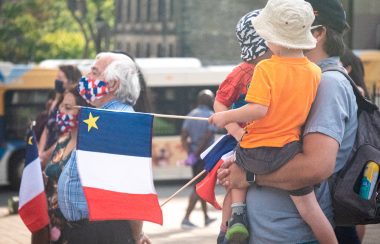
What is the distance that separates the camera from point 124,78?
571 centimetres

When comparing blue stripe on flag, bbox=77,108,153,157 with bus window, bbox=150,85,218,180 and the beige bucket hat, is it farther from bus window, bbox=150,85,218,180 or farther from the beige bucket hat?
bus window, bbox=150,85,218,180

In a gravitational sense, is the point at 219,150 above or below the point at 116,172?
above

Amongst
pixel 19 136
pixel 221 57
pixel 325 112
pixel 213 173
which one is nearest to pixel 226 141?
pixel 213 173

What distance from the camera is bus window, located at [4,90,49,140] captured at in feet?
78.2

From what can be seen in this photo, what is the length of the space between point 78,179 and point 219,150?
47.4 inches

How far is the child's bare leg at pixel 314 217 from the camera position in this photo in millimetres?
3951

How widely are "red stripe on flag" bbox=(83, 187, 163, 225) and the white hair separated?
63 centimetres

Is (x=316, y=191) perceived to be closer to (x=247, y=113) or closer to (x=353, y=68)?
(x=247, y=113)

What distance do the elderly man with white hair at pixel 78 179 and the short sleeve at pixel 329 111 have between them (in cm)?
183

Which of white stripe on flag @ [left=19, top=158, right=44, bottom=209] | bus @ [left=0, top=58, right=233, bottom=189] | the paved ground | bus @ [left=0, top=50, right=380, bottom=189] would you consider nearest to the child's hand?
white stripe on flag @ [left=19, top=158, right=44, bottom=209]

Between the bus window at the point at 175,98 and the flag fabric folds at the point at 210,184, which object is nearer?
the flag fabric folds at the point at 210,184

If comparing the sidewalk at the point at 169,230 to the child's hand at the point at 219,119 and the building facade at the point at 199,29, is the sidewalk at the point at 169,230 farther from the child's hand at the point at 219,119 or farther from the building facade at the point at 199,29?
the building facade at the point at 199,29

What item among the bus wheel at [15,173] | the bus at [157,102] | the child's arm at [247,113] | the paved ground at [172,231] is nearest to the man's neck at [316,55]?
the child's arm at [247,113]

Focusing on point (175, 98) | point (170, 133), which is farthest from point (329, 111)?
point (175, 98)
